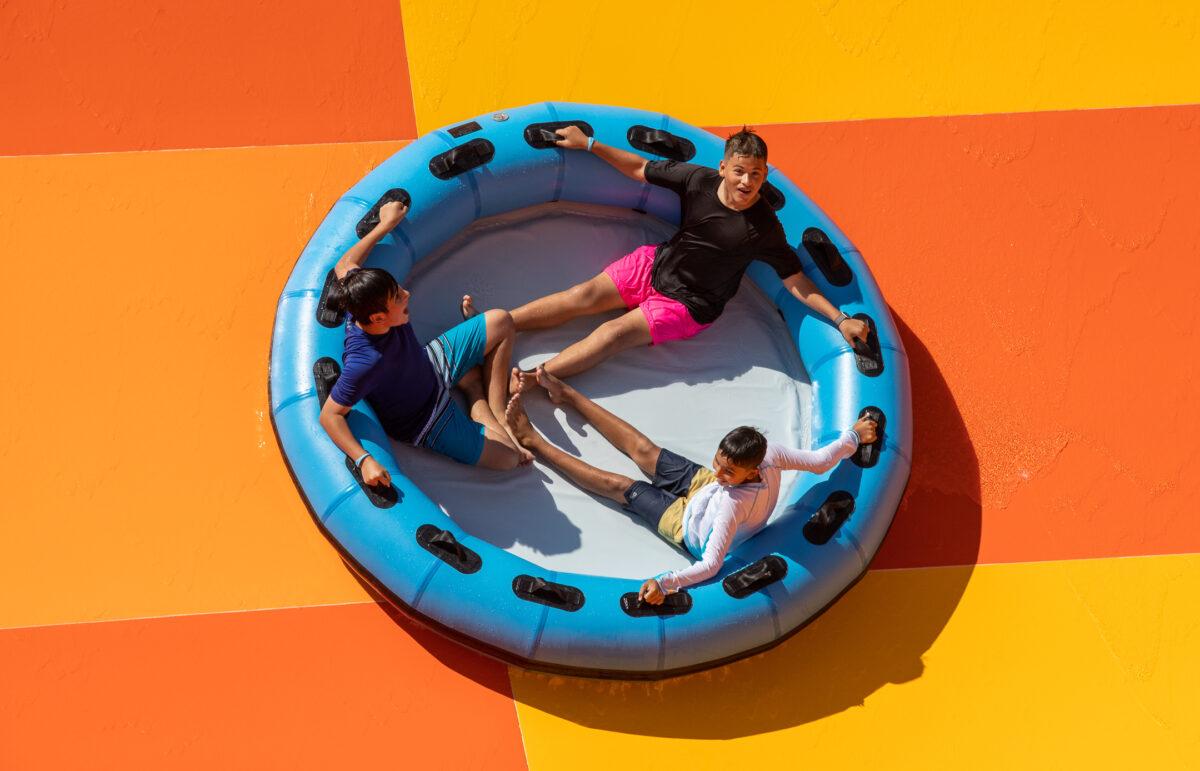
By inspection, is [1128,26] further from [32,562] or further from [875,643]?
[32,562]

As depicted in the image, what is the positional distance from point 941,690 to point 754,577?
84 cm

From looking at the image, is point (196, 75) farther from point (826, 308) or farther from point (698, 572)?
point (698, 572)

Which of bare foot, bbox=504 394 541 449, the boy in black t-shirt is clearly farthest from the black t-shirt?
bare foot, bbox=504 394 541 449

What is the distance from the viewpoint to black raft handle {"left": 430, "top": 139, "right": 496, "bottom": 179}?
4.37 meters

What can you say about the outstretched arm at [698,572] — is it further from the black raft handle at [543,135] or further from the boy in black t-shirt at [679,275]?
the black raft handle at [543,135]

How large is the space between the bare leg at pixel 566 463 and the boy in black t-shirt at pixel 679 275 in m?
0.14

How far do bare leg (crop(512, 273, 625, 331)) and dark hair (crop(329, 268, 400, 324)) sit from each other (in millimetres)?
→ 935

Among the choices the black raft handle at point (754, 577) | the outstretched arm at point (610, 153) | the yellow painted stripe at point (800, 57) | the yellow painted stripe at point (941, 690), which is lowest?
the yellow painted stripe at point (941, 690)

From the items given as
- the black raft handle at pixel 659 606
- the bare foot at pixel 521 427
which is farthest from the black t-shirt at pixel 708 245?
the black raft handle at pixel 659 606

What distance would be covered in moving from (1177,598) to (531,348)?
252cm

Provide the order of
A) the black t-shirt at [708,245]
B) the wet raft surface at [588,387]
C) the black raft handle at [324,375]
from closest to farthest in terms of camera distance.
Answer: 1. the black raft handle at [324,375]
2. the wet raft surface at [588,387]
3. the black t-shirt at [708,245]

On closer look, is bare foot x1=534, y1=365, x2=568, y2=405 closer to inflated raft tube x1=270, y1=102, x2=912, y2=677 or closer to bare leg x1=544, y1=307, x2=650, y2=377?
bare leg x1=544, y1=307, x2=650, y2=377

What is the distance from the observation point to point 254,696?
389cm

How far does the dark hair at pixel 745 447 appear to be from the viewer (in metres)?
3.61
